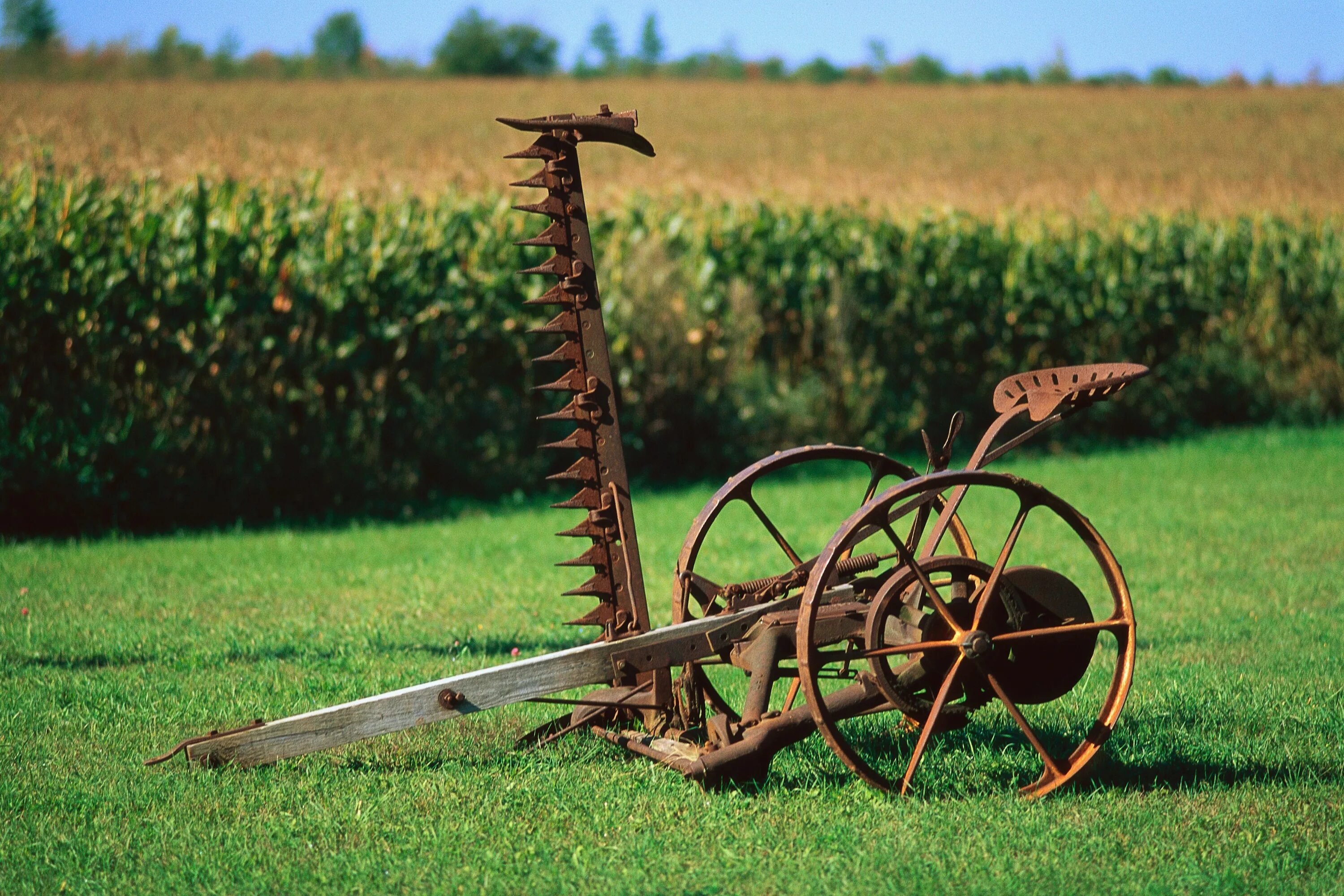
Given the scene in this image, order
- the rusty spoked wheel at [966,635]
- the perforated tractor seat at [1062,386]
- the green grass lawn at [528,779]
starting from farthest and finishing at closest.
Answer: the perforated tractor seat at [1062,386] < the rusty spoked wheel at [966,635] < the green grass lawn at [528,779]

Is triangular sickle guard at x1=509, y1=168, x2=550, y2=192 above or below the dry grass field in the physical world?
below

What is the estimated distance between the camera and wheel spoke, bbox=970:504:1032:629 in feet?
11.7

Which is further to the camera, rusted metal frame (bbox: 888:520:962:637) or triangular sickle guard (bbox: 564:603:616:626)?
triangular sickle guard (bbox: 564:603:616:626)

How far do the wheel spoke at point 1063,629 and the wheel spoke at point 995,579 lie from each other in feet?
0.27

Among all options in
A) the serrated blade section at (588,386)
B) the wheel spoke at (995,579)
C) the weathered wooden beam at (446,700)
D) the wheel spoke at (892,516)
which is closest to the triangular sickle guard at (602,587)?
the serrated blade section at (588,386)

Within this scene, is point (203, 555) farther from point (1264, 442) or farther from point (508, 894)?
point (1264, 442)

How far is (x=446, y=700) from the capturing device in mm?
3652

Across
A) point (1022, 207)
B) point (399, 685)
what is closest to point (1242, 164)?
point (1022, 207)

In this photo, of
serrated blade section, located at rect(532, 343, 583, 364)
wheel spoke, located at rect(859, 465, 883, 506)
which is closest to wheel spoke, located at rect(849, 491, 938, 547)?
wheel spoke, located at rect(859, 465, 883, 506)

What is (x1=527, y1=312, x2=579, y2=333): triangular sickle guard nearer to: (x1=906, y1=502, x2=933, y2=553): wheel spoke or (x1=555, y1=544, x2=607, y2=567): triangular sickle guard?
(x1=555, y1=544, x2=607, y2=567): triangular sickle guard

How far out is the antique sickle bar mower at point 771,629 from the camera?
3.58 m

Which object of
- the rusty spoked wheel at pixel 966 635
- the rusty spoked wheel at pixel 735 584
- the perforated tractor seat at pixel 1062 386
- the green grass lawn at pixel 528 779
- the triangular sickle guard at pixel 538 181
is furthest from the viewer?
the rusty spoked wheel at pixel 735 584

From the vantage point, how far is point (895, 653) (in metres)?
3.49

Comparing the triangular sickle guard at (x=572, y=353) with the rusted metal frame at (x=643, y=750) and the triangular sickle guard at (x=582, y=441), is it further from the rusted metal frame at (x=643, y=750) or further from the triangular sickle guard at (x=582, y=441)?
the rusted metal frame at (x=643, y=750)
